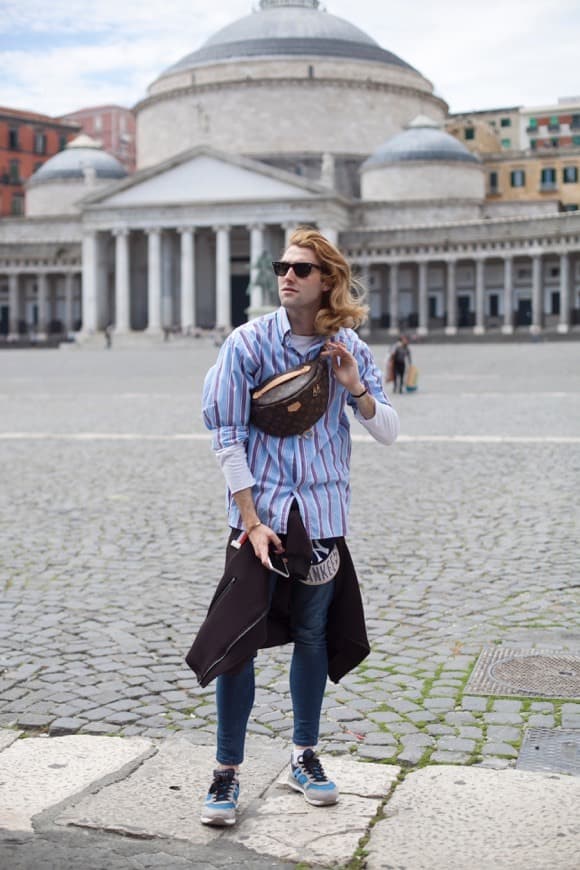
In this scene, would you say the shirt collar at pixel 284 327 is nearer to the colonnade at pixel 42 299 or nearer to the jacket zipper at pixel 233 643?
the jacket zipper at pixel 233 643

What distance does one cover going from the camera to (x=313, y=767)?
395cm

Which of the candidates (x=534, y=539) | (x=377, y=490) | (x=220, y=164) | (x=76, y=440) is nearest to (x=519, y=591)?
(x=534, y=539)

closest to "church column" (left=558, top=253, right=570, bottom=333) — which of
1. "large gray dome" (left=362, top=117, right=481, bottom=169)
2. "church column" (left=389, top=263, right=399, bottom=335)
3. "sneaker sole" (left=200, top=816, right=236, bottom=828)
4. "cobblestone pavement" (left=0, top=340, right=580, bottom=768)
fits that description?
"church column" (left=389, top=263, right=399, bottom=335)

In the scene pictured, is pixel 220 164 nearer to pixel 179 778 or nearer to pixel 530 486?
pixel 530 486

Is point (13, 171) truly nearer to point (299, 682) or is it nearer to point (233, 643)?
point (299, 682)

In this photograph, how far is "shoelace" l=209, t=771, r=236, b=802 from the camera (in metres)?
3.80

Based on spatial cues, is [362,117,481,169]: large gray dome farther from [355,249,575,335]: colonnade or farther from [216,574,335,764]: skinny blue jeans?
[216,574,335,764]: skinny blue jeans

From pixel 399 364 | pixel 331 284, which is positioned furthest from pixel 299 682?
pixel 399 364

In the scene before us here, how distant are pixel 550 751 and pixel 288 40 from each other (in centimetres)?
8366

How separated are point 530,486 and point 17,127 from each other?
91.8m

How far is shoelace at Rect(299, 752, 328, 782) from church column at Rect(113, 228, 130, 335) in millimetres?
72343

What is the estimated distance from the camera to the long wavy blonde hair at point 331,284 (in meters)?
3.90

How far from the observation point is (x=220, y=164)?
73188 mm

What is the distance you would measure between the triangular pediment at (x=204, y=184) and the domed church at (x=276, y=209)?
87 millimetres
